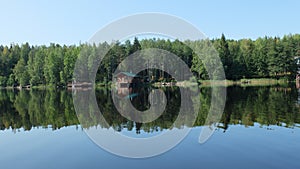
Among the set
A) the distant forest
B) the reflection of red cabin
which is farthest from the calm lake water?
the distant forest

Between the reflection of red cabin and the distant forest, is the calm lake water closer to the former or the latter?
the reflection of red cabin

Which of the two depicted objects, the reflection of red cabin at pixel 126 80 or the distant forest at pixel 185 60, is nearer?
the reflection of red cabin at pixel 126 80

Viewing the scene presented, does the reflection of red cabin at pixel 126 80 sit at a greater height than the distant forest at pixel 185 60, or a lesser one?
lesser

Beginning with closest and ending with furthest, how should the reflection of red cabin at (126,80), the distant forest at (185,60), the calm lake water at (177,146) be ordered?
the calm lake water at (177,146) < the reflection of red cabin at (126,80) < the distant forest at (185,60)

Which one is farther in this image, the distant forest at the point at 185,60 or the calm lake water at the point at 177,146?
the distant forest at the point at 185,60

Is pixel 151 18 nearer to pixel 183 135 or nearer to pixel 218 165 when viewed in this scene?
pixel 183 135

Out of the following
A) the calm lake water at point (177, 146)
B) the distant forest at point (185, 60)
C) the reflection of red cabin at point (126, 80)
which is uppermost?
the distant forest at point (185, 60)

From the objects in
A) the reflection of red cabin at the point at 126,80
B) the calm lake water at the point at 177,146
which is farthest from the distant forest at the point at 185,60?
the calm lake water at the point at 177,146

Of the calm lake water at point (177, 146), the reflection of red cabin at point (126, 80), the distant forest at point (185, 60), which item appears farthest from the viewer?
the distant forest at point (185, 60)

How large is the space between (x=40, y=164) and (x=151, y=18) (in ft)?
25.9

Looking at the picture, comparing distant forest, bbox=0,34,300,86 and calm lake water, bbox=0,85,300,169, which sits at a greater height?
distant forest, bbox=0,34,300,86

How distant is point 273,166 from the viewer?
748 cm

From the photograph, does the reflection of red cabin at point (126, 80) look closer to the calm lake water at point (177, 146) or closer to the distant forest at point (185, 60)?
the distant forest at point (185, 60)

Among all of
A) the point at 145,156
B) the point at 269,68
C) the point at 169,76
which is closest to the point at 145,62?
the point at 169,76
